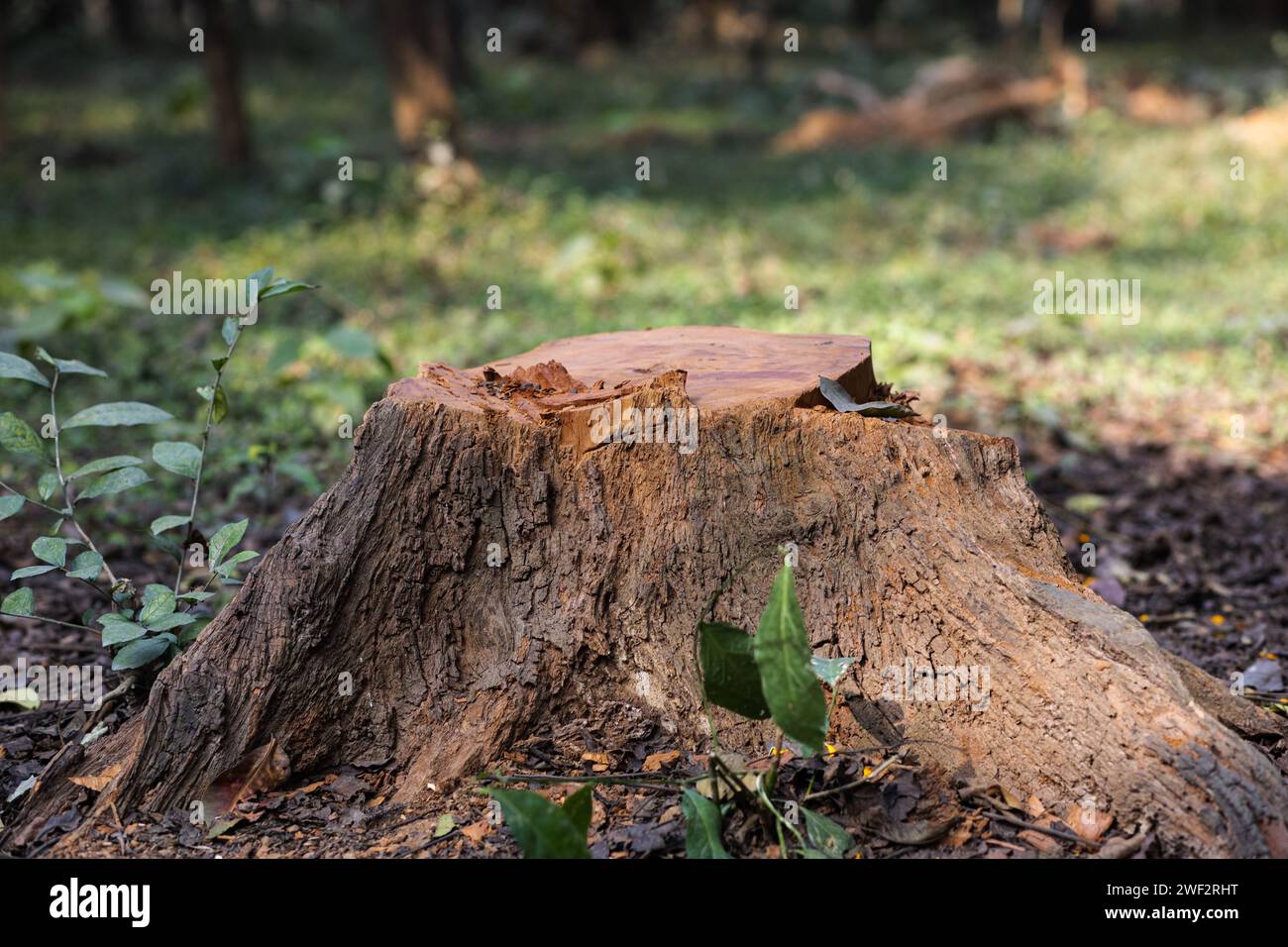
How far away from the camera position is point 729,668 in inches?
87.7

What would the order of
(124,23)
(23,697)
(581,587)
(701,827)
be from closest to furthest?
(701,827) → (581,587) → (23,697) → (124,23)

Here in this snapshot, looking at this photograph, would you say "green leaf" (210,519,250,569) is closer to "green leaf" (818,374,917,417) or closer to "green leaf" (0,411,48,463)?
"green leaf" (0,411,48,463)

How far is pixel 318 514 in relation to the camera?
2.64m

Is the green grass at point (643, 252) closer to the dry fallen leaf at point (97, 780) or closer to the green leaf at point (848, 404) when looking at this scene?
the dry fallen leaf at point (97, 780)

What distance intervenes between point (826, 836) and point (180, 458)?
181cm

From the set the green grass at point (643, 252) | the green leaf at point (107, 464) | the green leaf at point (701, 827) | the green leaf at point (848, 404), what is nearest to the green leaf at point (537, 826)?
the green leaf at point (701, 827)

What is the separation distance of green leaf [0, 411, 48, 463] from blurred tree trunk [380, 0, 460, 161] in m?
8.52

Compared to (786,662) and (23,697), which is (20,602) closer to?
(23,697)

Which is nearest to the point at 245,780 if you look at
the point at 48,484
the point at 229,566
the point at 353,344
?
the point at 229,566

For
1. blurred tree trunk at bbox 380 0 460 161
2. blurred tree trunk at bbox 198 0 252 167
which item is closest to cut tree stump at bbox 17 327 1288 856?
blurred tree trunk at bbox 380 0 460 161

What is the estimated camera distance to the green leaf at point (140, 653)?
8.69 ft
